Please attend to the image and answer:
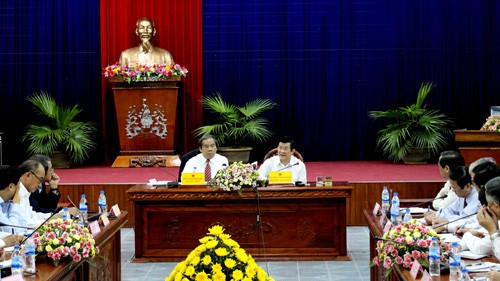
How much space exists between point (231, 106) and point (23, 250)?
6761 millimetres

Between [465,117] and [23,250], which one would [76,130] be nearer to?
[465,117]

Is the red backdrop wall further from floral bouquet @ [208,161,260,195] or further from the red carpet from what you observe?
floral bouquet @ [208,161,260,195]

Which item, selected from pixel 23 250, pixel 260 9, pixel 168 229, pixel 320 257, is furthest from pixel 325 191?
pixel 260 9

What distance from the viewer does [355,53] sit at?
10.9m

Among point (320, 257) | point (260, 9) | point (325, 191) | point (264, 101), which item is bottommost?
point (320, 257)

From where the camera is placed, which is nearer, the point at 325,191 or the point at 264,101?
the point at 325,191

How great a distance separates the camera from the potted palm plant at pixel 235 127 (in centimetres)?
1008

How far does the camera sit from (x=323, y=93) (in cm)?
1095

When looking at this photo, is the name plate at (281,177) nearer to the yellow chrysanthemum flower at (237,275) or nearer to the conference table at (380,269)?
the conference table at (380,269)

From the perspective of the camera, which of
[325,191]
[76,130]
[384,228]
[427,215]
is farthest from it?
[76,130]

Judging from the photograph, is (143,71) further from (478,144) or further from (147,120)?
(478,144)

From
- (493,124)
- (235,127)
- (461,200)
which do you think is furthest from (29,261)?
(235,127)

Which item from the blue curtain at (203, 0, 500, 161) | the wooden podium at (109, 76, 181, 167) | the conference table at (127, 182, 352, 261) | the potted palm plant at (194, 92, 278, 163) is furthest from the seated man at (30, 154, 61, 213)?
the blue curtain at (203, 0, 500, 161)

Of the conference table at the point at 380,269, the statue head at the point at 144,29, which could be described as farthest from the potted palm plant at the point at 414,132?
the conference table at the point at 380,269
